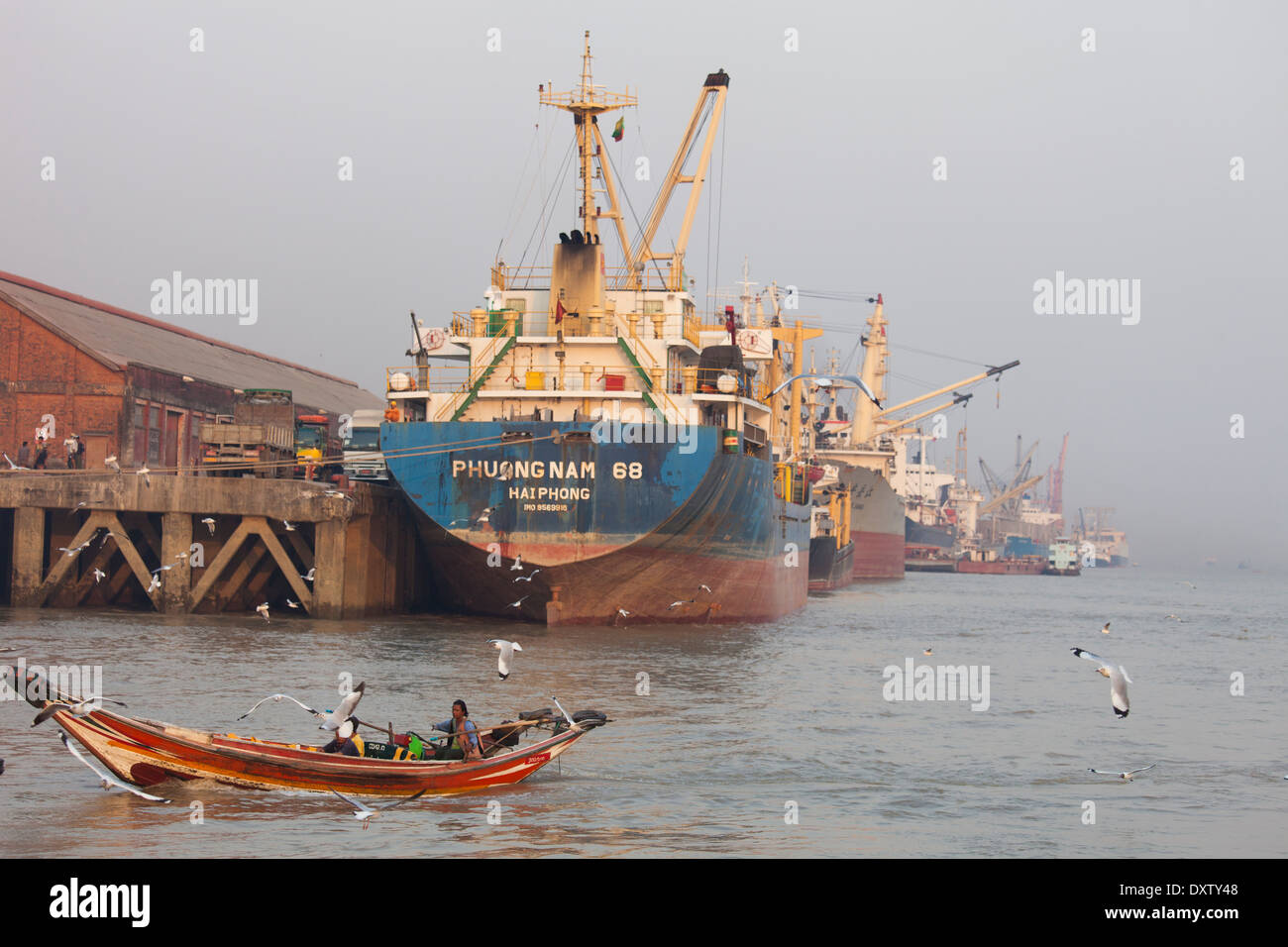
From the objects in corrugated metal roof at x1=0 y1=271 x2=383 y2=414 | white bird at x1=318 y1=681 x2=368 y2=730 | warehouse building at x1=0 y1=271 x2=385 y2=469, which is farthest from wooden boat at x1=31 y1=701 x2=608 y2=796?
corrugated metal roof at x1=0 y1=271 x2=383 y2=414

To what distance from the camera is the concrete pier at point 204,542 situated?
4244 centimetres

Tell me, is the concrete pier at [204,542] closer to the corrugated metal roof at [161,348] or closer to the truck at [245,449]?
the truck at [245,449]

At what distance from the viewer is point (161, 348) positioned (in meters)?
68.8

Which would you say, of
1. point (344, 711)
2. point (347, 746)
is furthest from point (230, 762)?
point (344, 711)

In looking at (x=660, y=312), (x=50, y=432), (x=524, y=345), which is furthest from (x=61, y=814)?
(x=50, y=432)

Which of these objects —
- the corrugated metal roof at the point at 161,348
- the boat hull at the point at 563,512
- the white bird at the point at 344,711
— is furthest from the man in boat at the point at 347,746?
the corrugated metal roof at the point at 161,348

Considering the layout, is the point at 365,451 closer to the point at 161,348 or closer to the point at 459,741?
the point at 161,348

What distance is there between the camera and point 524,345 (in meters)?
44.2

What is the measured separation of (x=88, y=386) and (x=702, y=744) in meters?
41.7

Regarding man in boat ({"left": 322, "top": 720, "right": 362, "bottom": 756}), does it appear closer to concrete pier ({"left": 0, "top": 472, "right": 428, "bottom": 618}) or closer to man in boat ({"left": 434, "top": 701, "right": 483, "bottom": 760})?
man in boat ({"left": 434, "top": 701, "right": 483, "bottom": 760})

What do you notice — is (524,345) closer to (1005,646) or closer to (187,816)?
(1005,646)

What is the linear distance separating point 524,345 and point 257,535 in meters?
11.4

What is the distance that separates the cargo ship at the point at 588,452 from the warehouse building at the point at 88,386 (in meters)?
16.8
